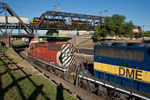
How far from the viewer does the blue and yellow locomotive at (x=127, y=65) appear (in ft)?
22.0

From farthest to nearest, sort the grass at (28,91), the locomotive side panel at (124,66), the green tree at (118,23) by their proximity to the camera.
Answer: the green tree at (118,23), the grass at (28,91), the locomotive side panel at (124,66)

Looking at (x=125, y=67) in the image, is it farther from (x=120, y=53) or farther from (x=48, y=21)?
(x=48, y=21)

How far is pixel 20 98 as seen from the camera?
295 inches

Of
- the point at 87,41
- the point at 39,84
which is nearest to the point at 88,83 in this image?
the point at 39,84

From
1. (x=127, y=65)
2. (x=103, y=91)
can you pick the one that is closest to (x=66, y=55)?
(x=103, y=91)

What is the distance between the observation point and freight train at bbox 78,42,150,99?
670cm

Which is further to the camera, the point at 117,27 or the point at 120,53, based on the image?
the point at 117,27

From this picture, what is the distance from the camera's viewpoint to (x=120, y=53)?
25.7 ft

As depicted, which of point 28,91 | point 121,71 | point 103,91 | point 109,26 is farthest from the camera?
point 109,26

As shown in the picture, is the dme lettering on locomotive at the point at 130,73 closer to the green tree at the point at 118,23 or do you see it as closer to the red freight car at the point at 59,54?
the red freight car at the point at 59,54

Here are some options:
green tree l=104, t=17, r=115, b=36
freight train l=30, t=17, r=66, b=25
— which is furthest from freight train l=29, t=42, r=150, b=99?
freight train l=30, t=17, r=66, b=25

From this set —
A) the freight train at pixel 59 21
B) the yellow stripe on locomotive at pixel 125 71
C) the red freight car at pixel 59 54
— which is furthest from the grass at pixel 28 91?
the freight train at pixel 59 21

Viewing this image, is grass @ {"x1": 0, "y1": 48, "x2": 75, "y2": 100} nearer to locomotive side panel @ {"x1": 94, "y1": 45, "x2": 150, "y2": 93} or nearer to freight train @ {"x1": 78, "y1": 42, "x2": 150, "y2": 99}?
freight train @ {"x1": 78, "y1": 42, "x2": 150, "y2": 99}

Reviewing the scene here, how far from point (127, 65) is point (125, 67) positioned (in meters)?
0.20
